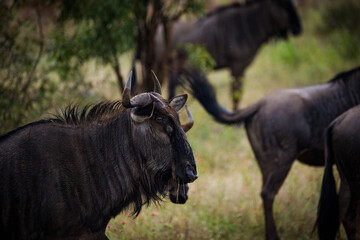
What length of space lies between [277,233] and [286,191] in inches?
39.4

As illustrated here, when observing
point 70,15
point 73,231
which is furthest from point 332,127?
point 70,15

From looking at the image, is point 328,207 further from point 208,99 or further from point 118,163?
point 118,163

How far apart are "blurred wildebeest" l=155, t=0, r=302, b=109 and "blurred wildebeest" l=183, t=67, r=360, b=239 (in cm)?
401

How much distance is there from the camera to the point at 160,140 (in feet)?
9.73

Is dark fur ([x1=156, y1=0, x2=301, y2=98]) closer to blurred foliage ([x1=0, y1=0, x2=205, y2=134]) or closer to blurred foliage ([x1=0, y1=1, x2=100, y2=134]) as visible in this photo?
blurred foliage ([x1=0, y1=0, x2=205, y2=134])

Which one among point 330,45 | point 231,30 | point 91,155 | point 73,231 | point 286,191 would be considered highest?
point 91,155

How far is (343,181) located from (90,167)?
247cm

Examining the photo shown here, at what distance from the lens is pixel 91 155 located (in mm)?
2969

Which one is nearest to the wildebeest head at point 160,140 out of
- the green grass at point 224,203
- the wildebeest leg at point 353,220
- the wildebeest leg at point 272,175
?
the green grass at point 224,203

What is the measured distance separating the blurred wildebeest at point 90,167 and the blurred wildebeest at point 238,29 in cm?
600

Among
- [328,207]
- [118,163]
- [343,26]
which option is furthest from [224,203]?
[343,26]

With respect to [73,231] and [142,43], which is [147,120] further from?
[142,43]

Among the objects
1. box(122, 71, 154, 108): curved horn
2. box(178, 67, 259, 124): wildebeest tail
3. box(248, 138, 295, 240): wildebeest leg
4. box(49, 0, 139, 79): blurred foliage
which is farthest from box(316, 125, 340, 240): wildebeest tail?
box(49, 0, 139, 79): blurred foliage

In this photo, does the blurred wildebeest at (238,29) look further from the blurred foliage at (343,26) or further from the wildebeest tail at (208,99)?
the blurred foliage at (343,26)
